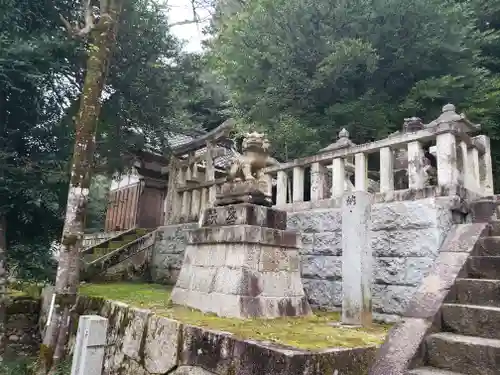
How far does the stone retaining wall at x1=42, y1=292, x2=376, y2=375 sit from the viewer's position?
2787 mm

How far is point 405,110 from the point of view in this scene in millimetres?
8211

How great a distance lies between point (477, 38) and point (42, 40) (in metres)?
9.94

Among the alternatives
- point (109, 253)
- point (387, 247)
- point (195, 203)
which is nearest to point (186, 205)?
point (195, 203)

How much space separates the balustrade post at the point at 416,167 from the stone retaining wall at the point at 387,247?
0.28m

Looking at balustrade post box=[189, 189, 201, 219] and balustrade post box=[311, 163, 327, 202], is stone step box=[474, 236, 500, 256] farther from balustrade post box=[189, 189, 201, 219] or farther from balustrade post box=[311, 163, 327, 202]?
balustrade post box=[189, 189, 201, 219]

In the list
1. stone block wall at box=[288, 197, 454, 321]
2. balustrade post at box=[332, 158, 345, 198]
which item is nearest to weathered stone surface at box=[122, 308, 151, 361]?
stone block wall at box=[288, 197, 454, 321]

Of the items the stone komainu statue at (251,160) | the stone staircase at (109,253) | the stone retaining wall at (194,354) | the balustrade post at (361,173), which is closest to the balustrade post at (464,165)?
the balustrade post at (361,173)

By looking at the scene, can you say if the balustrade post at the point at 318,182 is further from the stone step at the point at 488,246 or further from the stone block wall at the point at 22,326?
the stone block wall at the point at 22,326

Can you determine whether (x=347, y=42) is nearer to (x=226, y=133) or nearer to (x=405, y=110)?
(x=405, y=110)

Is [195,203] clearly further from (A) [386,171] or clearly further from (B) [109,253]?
(A) [386,171]

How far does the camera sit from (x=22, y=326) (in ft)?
28.1

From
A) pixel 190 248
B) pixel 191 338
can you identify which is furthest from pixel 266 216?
pixel 191 338

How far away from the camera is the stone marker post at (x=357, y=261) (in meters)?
4.10

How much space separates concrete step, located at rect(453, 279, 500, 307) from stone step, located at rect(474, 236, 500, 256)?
64 centimetres
